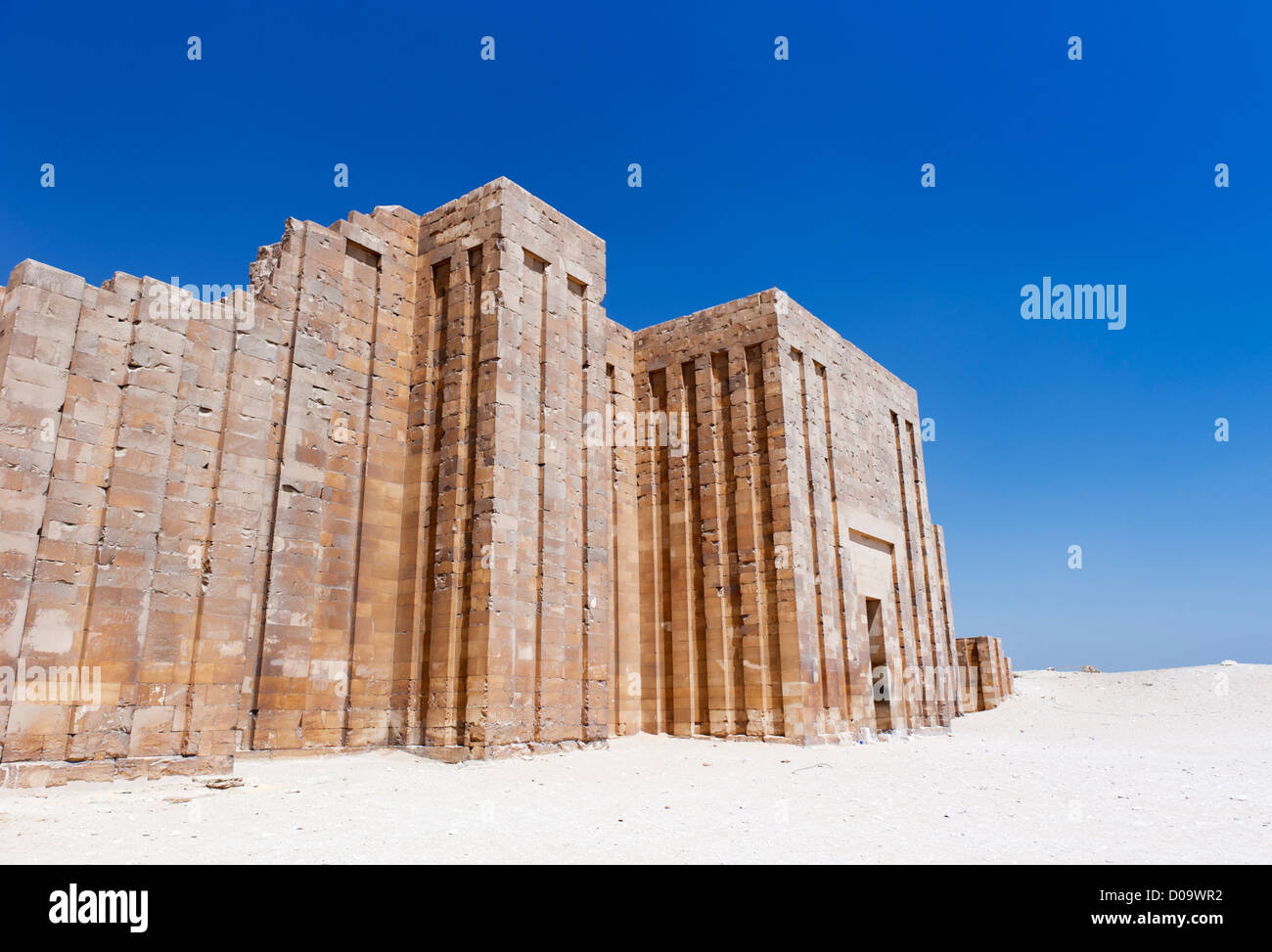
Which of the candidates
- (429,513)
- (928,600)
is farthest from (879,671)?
(429,513)

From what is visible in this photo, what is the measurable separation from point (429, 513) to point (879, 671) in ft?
41.0

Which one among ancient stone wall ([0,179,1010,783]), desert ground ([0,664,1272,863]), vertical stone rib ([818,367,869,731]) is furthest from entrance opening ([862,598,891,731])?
desert ground ([0,664,1272,863])

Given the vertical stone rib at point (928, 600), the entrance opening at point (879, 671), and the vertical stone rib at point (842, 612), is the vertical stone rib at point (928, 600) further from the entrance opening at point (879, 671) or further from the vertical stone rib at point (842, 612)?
the vertical stone rib at point (842, 612)

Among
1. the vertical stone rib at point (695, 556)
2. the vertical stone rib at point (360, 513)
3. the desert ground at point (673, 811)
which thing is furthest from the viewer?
the vertical stone rib at point (695, 556)

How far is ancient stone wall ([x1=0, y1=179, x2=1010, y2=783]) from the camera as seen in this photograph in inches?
380

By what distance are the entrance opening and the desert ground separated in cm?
508

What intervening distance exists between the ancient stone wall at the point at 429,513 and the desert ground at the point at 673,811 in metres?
1.15

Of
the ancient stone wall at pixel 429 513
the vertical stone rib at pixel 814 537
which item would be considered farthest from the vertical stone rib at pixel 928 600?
the vertical stone rib at pixel 814 537

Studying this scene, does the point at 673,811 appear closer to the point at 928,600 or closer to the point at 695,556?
the point at 695,556

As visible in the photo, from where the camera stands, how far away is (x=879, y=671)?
2056cm

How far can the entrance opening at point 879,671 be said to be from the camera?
67.2ft

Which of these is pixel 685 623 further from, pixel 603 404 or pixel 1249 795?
pixel 1249 795

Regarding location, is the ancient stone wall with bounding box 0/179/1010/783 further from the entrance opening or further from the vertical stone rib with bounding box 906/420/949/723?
the vertical stone rib with bounding box 906/420/949/723
